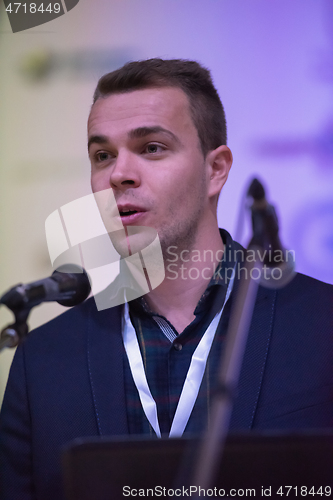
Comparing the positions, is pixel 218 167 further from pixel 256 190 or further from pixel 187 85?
pixel 256 190

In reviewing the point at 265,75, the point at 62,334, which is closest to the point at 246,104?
the point at 265,75

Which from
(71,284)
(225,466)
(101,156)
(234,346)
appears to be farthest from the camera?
(101,156)

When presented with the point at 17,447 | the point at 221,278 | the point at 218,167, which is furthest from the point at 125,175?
the point at 17,447

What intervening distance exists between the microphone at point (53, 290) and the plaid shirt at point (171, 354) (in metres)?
0.67

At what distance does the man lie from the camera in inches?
62.9

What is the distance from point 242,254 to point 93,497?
46.4 inches

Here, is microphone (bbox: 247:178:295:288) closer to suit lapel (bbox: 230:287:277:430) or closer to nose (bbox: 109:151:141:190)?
suit lapel (bbox: 230:287:277:430)

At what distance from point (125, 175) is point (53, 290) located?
833 mm

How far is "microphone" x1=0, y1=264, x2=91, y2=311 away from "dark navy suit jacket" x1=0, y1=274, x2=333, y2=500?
2.12 feet

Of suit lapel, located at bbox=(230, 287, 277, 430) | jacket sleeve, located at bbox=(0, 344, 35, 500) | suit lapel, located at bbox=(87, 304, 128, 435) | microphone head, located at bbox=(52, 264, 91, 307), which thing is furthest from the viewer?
jacket sleeve, located at bbox=(0, 344, 35, 500)

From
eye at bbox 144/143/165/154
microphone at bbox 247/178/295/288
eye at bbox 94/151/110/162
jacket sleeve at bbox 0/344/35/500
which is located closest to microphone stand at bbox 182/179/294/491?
microphone at bbox 247/178/295/288

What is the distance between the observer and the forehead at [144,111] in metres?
1.85

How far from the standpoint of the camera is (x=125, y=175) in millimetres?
1787

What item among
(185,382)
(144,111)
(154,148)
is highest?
(144,111)
